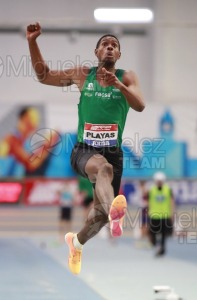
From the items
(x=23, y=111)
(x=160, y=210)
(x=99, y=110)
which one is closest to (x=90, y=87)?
(x=99, y=110)

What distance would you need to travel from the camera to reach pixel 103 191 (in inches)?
274

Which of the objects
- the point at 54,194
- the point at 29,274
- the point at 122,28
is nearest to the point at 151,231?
the point at 29,274

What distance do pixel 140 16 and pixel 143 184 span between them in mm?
6378

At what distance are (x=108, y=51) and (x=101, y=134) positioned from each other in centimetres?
88

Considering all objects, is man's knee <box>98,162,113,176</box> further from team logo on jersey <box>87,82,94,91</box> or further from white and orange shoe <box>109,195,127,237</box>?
team logo on jersey <box>87,82,94,91</box>

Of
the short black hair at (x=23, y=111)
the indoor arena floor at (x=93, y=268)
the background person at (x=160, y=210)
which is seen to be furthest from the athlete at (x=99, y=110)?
the short black hair at (x=23, y=111)

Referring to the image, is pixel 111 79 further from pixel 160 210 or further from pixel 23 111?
pixel 23 111

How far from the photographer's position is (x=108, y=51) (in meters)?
7.29

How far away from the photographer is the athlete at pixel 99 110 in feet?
23.7

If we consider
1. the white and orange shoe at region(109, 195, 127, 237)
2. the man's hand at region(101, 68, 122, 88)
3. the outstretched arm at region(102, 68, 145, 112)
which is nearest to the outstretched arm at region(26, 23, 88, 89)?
the outstretched arm at region(102, 68, 145, 112)

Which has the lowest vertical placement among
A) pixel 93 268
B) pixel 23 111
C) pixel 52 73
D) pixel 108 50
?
pixel 93 268

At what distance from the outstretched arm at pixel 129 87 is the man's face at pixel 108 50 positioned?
0.85 ft

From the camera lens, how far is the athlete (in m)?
7.23

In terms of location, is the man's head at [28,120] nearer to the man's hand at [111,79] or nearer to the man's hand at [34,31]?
the man's hand at [34,31]
